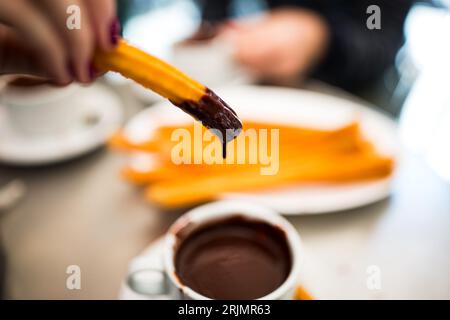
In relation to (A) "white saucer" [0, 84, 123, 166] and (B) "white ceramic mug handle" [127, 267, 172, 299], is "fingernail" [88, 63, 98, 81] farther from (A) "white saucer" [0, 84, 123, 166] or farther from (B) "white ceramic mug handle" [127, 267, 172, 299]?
(A) "white saucer" [0, 84, 123, 166]

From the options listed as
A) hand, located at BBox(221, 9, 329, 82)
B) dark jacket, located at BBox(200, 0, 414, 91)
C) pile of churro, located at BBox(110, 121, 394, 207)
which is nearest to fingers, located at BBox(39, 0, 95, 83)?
pile of churro, located at BBox(110, 121, 394, 207)

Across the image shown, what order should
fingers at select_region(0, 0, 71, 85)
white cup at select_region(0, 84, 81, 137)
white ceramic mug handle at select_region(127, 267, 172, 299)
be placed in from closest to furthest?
fingers at select_region(0, 0, 71, 85) → white ceramic mug handle at select_region(127, 267, 172, 299) → white cup at select_region(0, 84, 81, 137)

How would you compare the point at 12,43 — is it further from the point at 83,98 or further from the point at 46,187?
the point at 83,98

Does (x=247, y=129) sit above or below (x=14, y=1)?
below

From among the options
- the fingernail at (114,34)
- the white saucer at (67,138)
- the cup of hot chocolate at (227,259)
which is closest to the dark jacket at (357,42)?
the white saucer at (67,138)

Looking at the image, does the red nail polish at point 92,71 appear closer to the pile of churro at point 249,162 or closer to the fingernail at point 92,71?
the fingernail at point 92,71

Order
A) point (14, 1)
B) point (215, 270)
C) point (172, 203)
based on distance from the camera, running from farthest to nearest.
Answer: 1. point (172, 203)
2. point (215, 270)
3. point (14, 1)

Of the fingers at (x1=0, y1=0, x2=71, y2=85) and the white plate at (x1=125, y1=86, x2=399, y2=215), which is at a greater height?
the fingers at (x1=0, y1=0, x2=71, y2=85)

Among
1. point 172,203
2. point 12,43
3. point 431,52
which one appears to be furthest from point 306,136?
point 431,52
